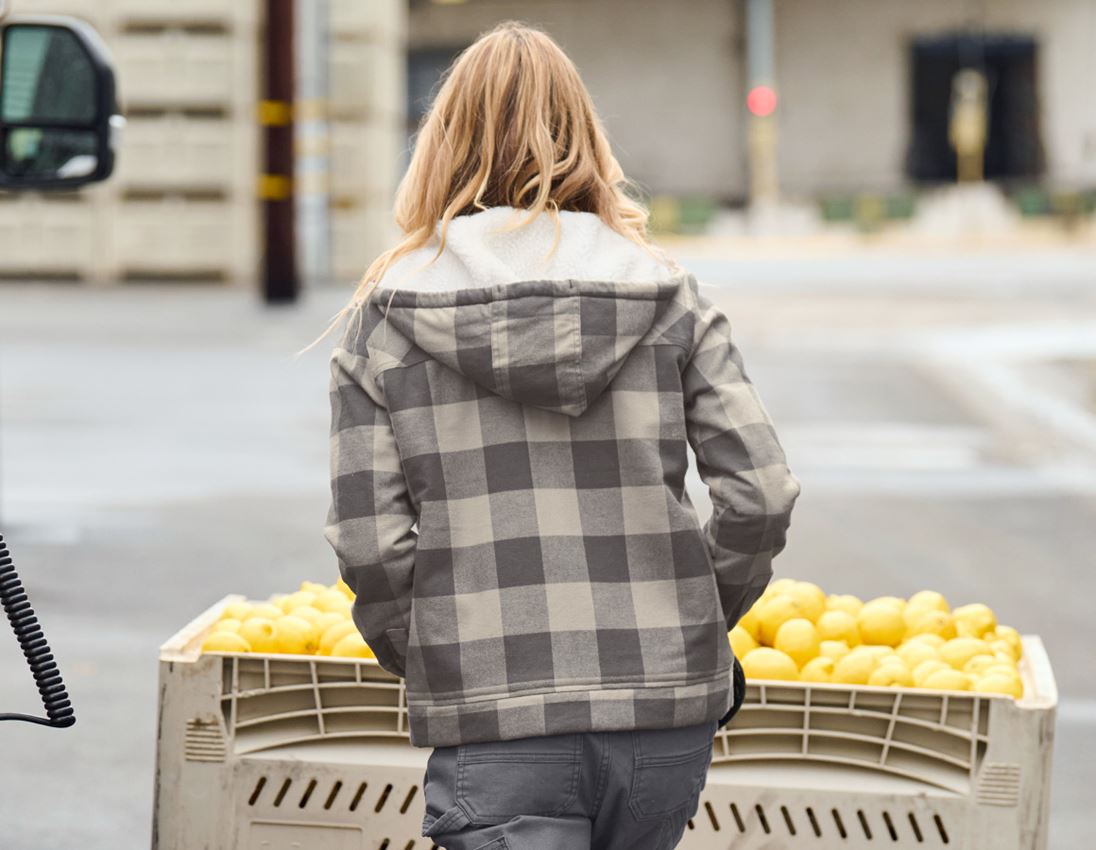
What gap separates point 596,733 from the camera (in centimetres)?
245

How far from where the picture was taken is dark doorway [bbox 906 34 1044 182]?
36.9 m

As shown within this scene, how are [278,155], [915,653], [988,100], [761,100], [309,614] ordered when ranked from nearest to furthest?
[915,653], [309,614], [278,155], [761,100], [988,100]

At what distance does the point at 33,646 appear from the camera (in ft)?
10.6

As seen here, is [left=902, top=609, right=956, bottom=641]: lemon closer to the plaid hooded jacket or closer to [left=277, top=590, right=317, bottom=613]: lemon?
[left=277, top=590, right=317, bottom=613]: lemon

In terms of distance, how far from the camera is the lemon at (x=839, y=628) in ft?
12.4

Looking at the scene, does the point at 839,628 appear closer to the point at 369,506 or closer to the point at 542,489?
the point at 542,489

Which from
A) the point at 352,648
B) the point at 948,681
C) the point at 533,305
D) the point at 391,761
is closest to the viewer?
the point at 533,305

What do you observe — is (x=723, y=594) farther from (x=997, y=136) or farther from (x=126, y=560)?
(x=997, y=136)

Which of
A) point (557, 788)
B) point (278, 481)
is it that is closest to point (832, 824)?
point (557, 788)

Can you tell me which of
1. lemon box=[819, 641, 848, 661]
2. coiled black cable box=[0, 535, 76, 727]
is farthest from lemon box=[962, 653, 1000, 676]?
coiled black cable box=[0, 535, 76, 727]

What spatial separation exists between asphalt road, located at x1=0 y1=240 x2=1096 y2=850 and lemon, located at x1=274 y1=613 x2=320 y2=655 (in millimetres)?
927

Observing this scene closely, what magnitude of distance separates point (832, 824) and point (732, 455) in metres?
1.01

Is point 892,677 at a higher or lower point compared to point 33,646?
lower

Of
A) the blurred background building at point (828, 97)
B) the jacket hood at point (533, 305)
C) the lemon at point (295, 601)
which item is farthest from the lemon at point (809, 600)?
the blurred background building at point (828, 97)
